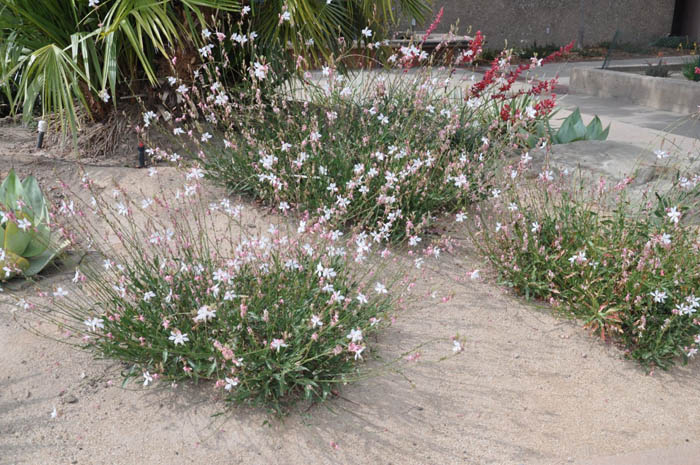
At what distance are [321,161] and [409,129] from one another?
738mm

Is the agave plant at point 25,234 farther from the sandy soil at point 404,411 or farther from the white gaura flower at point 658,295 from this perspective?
the white gaura flower at point 658,295

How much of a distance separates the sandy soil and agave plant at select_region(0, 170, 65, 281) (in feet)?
0.88

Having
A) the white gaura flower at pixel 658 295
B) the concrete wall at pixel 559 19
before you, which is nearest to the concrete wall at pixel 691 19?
the concrete wall at pixel 559 19

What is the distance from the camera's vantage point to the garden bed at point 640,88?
8.67 m

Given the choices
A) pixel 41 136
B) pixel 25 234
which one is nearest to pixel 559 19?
pixel 41 136

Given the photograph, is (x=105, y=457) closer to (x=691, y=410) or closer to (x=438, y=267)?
(x=438, y=267)

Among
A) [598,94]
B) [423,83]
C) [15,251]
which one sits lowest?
[598,94]

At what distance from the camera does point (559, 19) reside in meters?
18.1

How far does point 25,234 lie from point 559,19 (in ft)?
57.2

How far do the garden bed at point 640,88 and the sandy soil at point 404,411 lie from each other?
6561 millimetres

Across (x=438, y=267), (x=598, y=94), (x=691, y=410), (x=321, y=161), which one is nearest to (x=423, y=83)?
(x=321, y=161)

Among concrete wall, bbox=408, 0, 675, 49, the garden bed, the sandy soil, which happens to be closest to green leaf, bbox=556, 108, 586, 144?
the sandy soil

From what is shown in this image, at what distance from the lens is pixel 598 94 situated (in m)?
9.93

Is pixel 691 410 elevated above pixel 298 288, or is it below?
below
